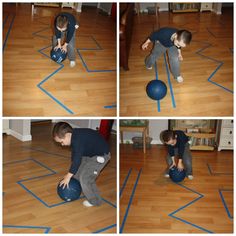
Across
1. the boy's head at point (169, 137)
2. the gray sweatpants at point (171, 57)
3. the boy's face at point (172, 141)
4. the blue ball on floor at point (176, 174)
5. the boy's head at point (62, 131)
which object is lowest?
the blue ball on floor at point (176, 174)

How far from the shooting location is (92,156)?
3207mm

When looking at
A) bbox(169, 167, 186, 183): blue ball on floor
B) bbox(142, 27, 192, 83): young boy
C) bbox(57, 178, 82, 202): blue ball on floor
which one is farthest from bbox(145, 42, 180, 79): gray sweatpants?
bbox(57, 178, 82, 202): blue ball on floor

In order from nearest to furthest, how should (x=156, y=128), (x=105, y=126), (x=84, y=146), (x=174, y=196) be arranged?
(x=84, y=146), (x=174, y=196), (x=105, y=126), (x=156, y=128)

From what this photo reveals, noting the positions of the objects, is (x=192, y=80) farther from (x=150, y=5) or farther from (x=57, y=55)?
(x=150, y=5)

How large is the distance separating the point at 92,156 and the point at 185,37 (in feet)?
4.11

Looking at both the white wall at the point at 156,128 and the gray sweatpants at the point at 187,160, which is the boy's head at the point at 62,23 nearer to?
the gray sweatpants at the point at 187,160

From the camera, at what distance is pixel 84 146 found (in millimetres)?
2963

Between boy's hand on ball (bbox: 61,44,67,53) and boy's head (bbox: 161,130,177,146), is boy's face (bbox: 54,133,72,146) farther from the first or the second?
boy's hand on ball (bbox: 61,44,67,53)

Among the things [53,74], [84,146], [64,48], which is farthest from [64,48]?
[84,146]

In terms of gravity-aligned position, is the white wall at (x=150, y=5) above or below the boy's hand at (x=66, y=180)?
above

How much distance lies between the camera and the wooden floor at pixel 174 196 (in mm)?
3068

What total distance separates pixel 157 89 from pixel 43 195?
4.93ft

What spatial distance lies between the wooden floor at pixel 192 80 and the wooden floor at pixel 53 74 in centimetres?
20

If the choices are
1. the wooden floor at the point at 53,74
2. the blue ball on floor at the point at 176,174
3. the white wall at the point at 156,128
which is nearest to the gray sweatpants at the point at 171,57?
the wooden floor at the point at 53,74
